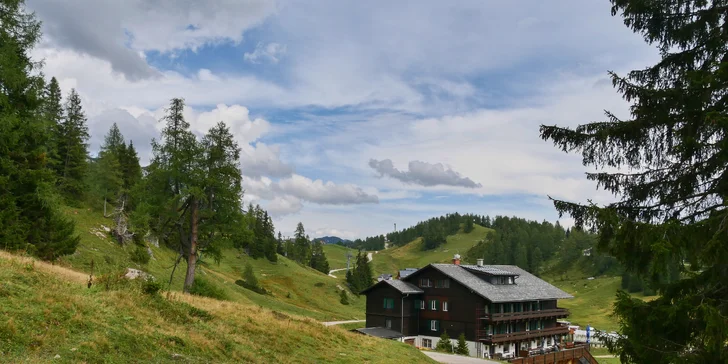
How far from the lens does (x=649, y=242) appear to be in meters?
9.64

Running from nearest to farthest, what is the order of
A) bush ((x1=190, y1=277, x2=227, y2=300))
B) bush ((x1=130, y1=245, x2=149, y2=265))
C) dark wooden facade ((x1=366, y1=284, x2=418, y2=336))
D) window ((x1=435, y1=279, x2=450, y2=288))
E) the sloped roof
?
bush ((x1=190, y1=277, x2=227, y2=300)) → bush ((x1=130, y1=245, x2=149, y2=265)) → window ((x1=435, y1=279, x2=450, y2=288)) → the sloped roof → dark wooden facade ((x1=366, y1=284, x2=418, y2=336))

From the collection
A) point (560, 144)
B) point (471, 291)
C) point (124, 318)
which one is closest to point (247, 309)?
point (124, 318)

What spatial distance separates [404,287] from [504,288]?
12474 mm

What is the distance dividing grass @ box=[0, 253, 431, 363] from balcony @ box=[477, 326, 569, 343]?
34781mm

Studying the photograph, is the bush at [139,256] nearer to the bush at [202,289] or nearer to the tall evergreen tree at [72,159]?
the tall evergreen tree at [72,159]

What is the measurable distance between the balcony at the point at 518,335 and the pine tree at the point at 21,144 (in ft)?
143

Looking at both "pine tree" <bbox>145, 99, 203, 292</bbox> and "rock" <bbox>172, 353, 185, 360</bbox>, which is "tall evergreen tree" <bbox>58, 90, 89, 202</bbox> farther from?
"rock" <bbox>172, 353, 185, 360</bbox>

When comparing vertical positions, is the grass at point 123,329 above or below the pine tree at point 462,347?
above

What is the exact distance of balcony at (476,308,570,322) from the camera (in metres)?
52.9

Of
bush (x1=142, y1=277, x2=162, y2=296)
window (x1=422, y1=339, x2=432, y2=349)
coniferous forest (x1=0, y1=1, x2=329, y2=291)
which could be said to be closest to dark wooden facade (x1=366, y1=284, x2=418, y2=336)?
window (x1=422, y1=339, x2=432, y2=349)

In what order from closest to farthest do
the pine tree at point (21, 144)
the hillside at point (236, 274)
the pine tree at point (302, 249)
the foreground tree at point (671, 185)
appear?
the foreground tree at point (671, 185)
the pine tree at point (21, 144)
the hillside at point (236, 274)
the pine tree at point (302, 249)

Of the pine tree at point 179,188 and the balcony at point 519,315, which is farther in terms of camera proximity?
the balcony at point 519,315

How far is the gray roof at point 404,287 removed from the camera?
57.2 m

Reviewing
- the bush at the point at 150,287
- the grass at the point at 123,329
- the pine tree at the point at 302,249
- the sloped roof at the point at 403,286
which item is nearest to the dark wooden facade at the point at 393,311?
the sloped roof at the point at 403,286
